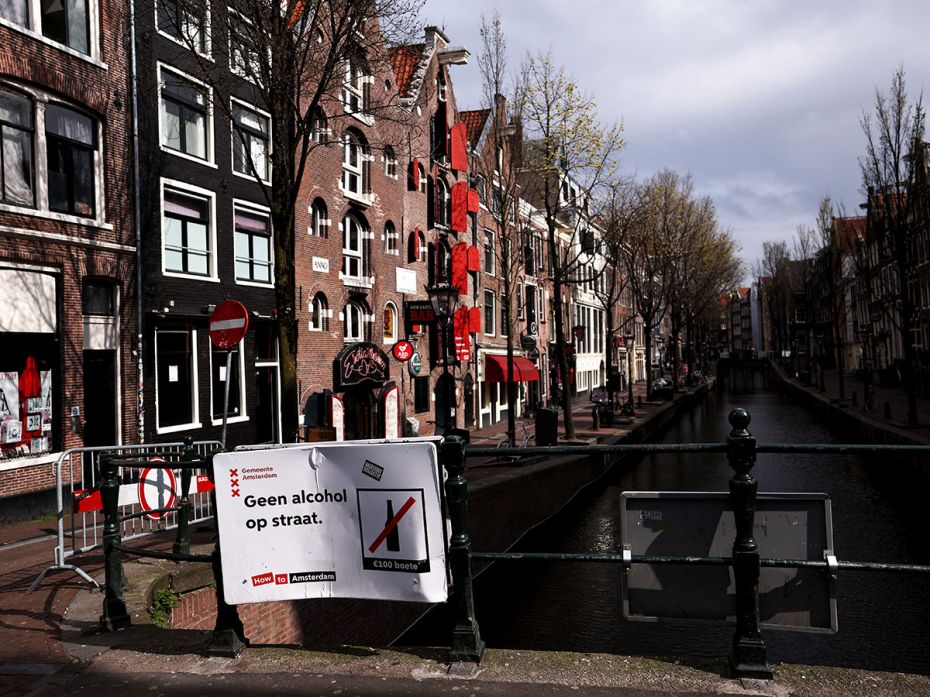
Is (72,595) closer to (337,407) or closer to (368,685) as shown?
(368,685)

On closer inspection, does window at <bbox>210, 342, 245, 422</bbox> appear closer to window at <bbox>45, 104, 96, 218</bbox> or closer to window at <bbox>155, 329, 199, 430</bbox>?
window at <bbox>155, 329, 199, 430</bbox>

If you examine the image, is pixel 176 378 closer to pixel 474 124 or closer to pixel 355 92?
pixel 355 92

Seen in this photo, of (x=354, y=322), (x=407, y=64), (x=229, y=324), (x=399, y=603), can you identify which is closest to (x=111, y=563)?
(x=229, y=324)

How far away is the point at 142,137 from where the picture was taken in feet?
46.7

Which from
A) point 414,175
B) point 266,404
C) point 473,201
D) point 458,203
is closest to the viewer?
point 266,404

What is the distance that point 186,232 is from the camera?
15508mm

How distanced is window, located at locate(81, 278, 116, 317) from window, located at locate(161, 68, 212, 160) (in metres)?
3.43

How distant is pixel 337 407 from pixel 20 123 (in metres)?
10.5

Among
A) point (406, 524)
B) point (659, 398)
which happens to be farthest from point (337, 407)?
point (659, 398)

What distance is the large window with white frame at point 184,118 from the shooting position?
14.9 meters

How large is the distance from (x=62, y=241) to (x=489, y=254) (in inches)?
875

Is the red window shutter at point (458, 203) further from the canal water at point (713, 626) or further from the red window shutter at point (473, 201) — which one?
the canal water at point (713, 626)

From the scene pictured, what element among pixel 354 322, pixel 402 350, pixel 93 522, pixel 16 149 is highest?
pixel 16 149

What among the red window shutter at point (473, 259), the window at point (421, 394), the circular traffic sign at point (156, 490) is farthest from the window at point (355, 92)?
the circular traffic sign at point (156, 490)
